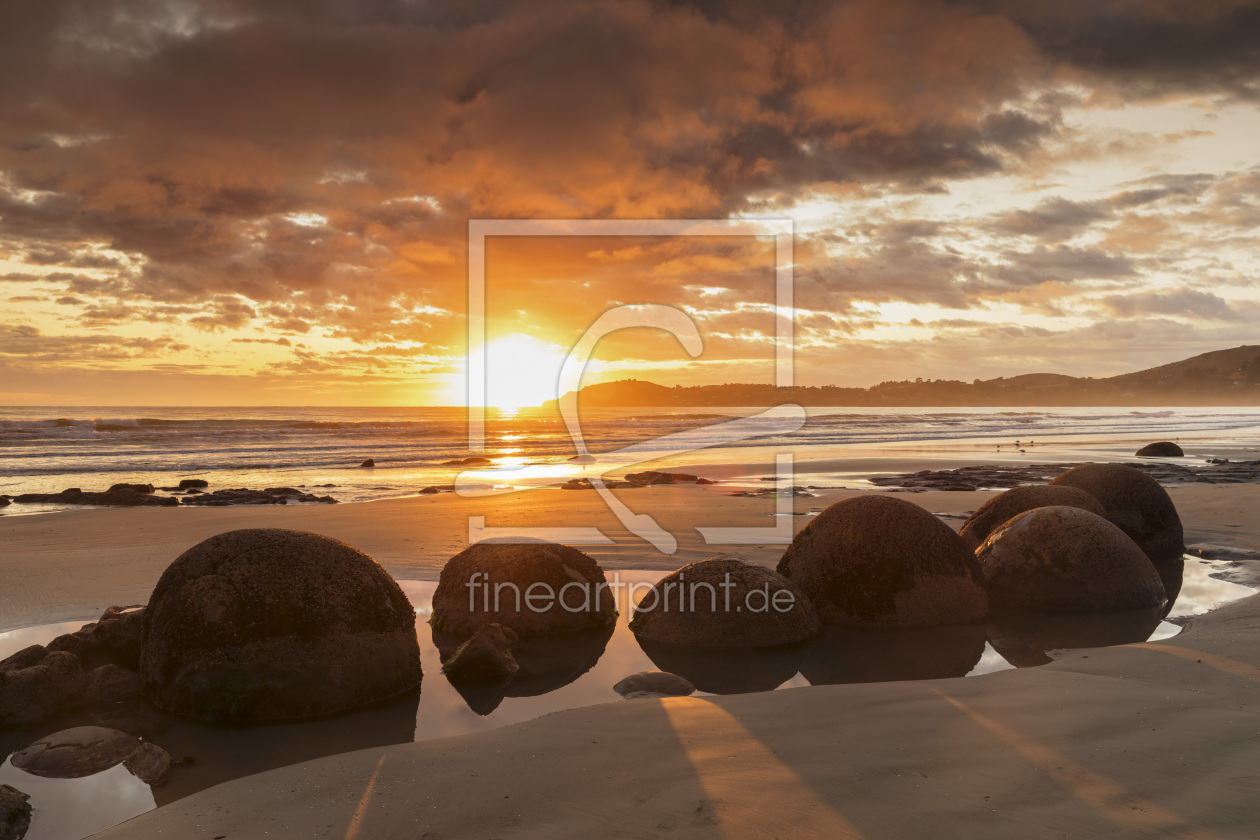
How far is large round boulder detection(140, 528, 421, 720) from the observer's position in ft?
17.5

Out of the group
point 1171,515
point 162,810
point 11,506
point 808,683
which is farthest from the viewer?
point 11,506

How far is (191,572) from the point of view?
574 cm

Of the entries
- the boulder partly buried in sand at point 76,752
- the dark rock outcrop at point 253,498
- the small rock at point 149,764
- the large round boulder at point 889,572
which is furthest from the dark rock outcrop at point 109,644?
the dark rock outcrop at point 253,498

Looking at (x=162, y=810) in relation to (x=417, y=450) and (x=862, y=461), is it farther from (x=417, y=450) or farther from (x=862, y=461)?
(x=417, y=450)

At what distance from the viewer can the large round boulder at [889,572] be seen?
757 cm

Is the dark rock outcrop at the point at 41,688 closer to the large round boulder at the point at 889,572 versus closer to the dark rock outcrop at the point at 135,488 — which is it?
the large round boulder at the point at 889,572

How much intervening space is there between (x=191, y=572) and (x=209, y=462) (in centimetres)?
2845

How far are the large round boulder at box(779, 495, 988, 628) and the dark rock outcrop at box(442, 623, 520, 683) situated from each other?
128 inches

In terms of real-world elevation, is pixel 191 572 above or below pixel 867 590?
above

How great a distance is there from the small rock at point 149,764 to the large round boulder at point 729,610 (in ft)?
13.4

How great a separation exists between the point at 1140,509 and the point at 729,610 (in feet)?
24.4

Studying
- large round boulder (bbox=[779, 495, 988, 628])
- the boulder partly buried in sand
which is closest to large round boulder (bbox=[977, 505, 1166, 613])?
large round boulder (bbox=[779, 495, 988, 628])

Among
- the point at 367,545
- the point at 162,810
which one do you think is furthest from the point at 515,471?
the point at 162,810

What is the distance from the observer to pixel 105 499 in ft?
61.5
